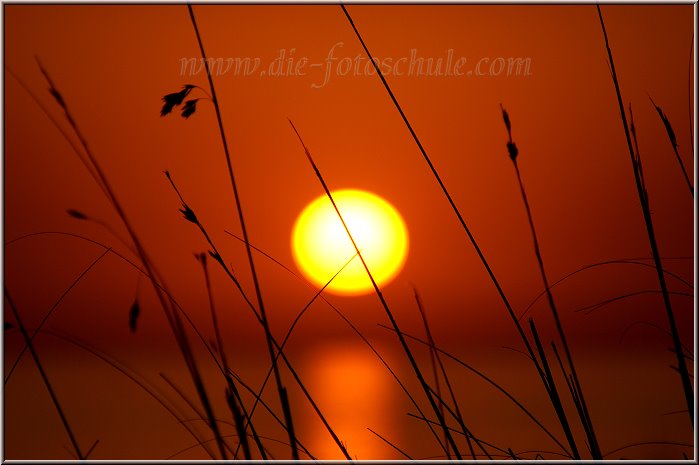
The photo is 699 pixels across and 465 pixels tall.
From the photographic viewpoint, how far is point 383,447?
14250 millimetres

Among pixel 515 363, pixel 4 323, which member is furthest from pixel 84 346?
pixel 515 363

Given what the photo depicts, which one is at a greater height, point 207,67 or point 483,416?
point 483,416

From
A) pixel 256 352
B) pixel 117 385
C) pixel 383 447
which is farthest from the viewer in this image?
pixel 256 352

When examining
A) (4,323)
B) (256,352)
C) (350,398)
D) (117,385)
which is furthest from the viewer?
(256,352)

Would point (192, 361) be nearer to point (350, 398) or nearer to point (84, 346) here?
point (84, 346)

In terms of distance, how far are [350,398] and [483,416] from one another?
25.4ft

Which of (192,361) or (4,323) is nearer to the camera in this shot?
(192,361)

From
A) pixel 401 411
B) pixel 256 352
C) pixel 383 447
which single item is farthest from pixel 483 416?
pixel 256 352

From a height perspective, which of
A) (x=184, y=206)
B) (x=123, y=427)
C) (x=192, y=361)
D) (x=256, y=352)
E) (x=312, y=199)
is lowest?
(x=192, y=361)

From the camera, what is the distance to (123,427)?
18391 millimetres

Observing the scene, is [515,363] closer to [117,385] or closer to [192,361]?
[117,385]

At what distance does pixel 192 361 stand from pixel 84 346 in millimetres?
283

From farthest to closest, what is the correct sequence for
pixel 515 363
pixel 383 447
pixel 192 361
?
pixel 515 363 < pixel 383 447 < pixel 192 361

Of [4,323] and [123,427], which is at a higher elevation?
[123,427]
